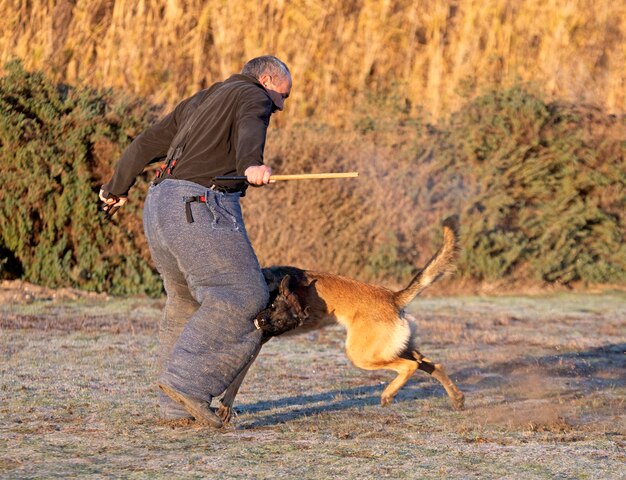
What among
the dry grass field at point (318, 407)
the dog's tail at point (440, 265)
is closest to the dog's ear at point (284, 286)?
the dry grass field at point (318, 407)

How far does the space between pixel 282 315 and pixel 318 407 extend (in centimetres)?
110

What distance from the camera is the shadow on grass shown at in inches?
250

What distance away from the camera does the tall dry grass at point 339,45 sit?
1315 cm

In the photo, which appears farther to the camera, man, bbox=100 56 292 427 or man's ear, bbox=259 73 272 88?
man's ear, bbox=259 73 272 88

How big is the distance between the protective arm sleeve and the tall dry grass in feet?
21.8

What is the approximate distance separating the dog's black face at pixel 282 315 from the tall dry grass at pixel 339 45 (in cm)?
655

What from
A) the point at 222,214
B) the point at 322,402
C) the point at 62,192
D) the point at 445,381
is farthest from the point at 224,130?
the point at 62,192

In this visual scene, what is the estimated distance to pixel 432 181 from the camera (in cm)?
1235

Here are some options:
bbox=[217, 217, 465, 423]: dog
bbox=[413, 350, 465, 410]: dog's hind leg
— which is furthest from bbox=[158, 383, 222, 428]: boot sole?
bbox=[413, 350, 465, 410]: dog's hind leg

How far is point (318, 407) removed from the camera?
6.45 metres

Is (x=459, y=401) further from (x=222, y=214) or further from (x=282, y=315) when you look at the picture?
(x=222, y=214)

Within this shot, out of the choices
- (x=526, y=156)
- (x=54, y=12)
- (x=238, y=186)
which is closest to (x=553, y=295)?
(x=526, y=156)

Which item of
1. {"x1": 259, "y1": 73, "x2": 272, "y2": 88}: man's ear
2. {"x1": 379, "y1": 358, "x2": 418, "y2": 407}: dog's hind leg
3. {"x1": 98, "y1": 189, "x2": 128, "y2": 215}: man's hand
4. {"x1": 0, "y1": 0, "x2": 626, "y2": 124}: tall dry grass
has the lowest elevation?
{"x1": 379, "y1": 358, "x2": 418, "y2": 407}: dog's hind leg

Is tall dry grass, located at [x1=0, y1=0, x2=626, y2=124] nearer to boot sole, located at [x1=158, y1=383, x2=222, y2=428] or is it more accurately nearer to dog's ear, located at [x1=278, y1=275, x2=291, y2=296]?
dog's ear, located at [x1=278, y1=275, x2=291, y2=296]
